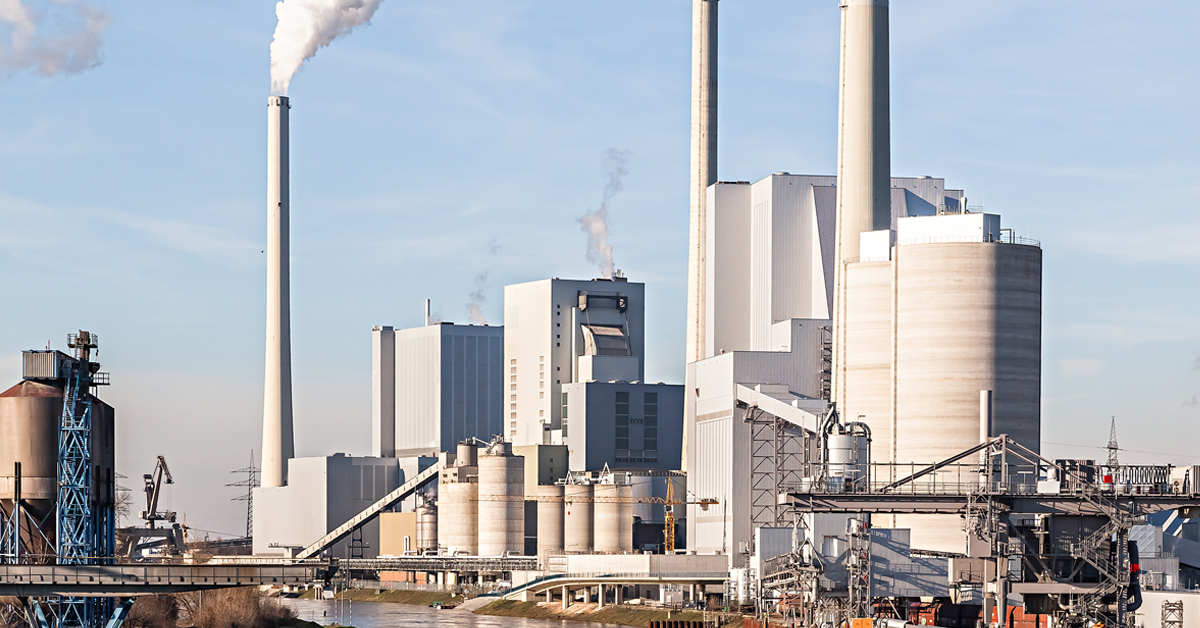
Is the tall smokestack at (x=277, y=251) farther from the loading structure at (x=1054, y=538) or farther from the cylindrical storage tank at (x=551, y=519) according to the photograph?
the loading structure at (x=1054, y=538)

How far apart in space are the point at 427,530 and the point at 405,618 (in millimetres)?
52746

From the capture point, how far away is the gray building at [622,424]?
174m

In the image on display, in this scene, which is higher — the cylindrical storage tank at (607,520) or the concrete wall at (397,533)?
the cylindrical storage tank at (607,520)

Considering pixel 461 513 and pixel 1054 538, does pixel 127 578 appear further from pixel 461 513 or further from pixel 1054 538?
pixel 461 513

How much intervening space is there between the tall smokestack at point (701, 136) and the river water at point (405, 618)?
103ft

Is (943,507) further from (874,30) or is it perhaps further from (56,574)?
(874,30)

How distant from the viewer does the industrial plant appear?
76.3 meters

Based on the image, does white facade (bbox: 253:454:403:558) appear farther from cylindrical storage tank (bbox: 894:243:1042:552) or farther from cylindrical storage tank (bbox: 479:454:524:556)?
cylindrical storage tank (bbox: 894:243:1042:552)

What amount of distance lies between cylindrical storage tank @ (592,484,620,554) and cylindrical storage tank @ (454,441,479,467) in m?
22.2

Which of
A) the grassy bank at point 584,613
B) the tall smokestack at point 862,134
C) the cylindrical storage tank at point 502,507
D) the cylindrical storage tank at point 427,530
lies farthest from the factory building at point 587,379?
the tall smokestack at point 862,134

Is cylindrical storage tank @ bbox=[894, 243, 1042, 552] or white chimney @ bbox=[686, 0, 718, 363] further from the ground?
white chimney @ bbox=[686, 0, 718, 363]

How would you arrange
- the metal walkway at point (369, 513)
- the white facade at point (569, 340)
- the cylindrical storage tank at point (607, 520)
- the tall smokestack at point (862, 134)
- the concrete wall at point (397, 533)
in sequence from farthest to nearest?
the metal walkway at point (369, 513) → the concrete wall at point (397, 533) → the white facade at point (569, 340) → the cylindrical storage tank at point (607, 520) → the tall smokestack at point (862, 134)

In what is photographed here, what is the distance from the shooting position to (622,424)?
579ft

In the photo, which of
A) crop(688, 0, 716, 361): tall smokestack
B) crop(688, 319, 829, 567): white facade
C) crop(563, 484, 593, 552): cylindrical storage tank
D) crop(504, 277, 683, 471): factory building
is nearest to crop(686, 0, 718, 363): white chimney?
crop(688, 0, 716, 361): tall smokestack
